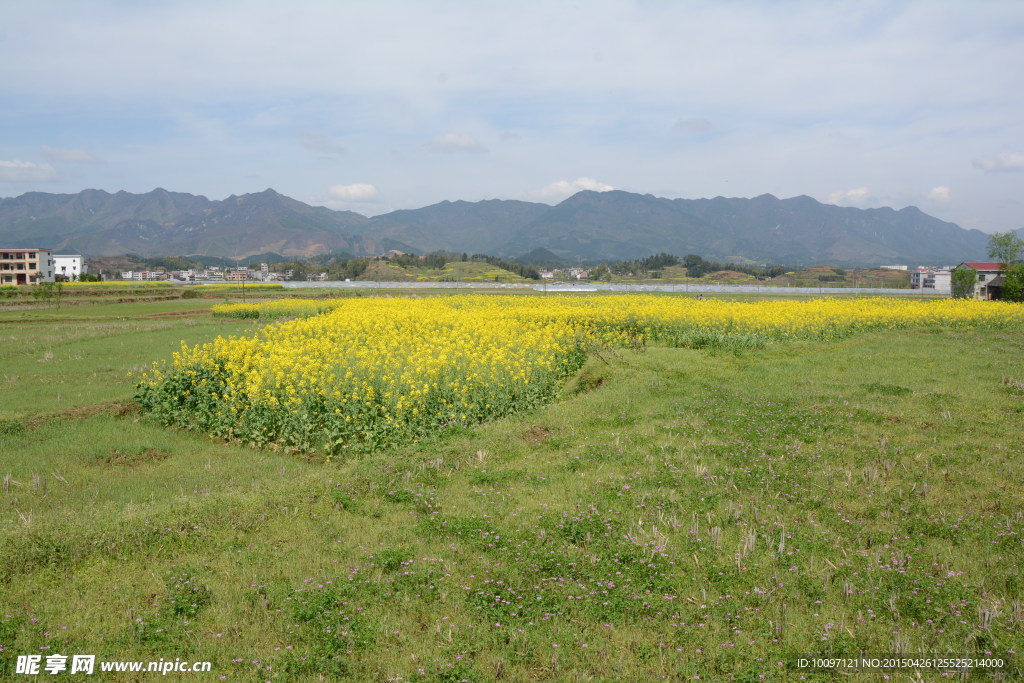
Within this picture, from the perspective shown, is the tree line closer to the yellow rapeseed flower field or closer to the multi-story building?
the yellow rapeseed flower field

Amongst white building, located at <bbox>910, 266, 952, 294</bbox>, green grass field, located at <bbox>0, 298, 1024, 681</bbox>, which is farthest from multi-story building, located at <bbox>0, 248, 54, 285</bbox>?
white building, located at <bbox>910, 266, 952, 294</bbox>

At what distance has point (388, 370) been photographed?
38.3 feet

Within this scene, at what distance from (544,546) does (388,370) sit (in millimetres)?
6670

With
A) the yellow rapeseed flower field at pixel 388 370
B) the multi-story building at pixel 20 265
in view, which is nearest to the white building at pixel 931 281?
the yellow rapeseed flower field at pixel 388 370

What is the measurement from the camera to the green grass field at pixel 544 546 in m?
4.34

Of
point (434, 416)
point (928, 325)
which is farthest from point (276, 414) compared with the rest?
point (928, 325)

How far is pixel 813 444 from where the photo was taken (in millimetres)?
8898

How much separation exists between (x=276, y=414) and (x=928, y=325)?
84.8 ft

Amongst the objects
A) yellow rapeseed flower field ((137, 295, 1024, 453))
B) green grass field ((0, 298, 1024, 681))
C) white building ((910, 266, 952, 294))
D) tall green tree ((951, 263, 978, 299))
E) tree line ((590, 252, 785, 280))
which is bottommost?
green grass field ((0, 298, 1024, 681))

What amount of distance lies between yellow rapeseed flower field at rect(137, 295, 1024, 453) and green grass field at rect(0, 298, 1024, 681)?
835 mm

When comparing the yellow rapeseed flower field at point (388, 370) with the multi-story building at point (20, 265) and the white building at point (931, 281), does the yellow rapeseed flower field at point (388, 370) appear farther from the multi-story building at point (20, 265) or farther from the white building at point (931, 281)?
the multi-story building at point (20, 265)

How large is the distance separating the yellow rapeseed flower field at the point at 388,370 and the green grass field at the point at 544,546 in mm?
835

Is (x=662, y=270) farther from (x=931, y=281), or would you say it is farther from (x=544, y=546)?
(x=544, y=546)

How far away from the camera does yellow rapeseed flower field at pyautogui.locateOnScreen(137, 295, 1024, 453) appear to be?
34.7ft
